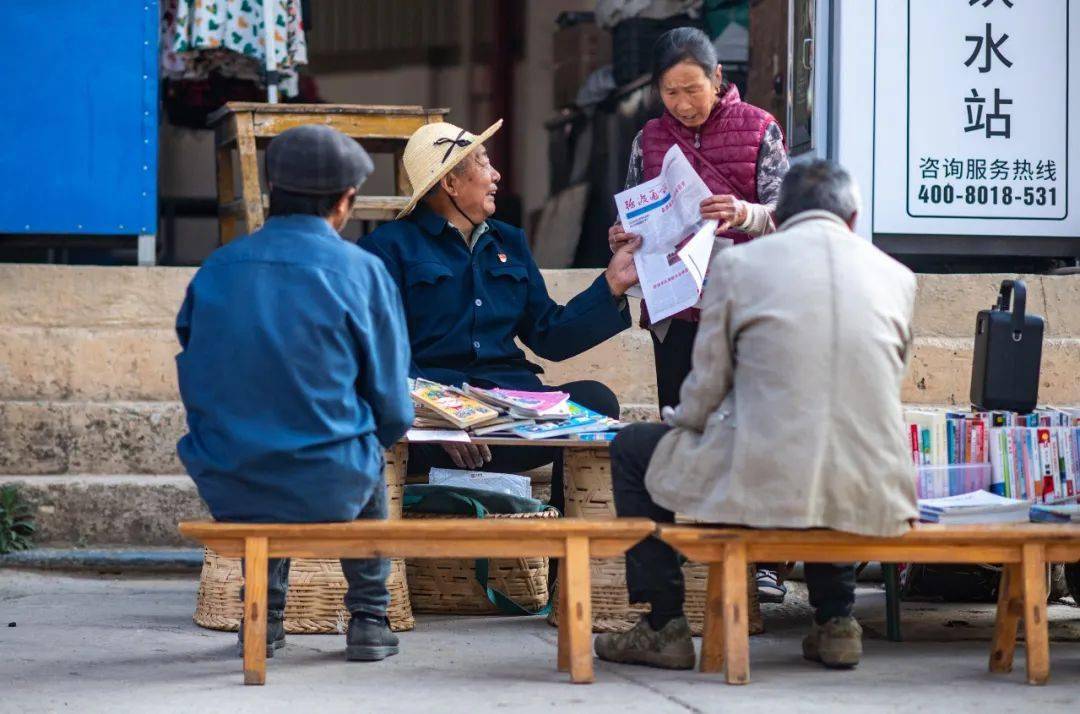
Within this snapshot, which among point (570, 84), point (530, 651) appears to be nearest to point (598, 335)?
point (530, 651)

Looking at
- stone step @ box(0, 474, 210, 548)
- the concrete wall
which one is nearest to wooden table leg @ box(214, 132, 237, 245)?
the concrete wall

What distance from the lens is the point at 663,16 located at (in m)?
8.45

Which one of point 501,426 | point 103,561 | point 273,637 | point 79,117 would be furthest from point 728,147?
point 79,117

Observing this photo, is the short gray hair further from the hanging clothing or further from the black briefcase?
the hanging clothing

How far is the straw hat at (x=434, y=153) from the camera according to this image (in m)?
5.00

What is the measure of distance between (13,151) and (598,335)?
2.88 metres

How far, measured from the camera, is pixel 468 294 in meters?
5.13

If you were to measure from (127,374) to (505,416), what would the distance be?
92.7 inches

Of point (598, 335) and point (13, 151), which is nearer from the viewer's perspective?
point (598, 335)

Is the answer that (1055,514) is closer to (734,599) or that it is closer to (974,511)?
(974,511)

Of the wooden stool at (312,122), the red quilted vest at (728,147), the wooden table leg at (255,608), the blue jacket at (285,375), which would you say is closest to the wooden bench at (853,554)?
the blue jacket at (285,375)

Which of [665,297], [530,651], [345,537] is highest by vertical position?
[665,297]

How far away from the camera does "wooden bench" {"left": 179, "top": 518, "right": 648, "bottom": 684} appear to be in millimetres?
3773

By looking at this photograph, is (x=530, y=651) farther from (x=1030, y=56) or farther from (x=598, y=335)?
(x=1030, y=56)
